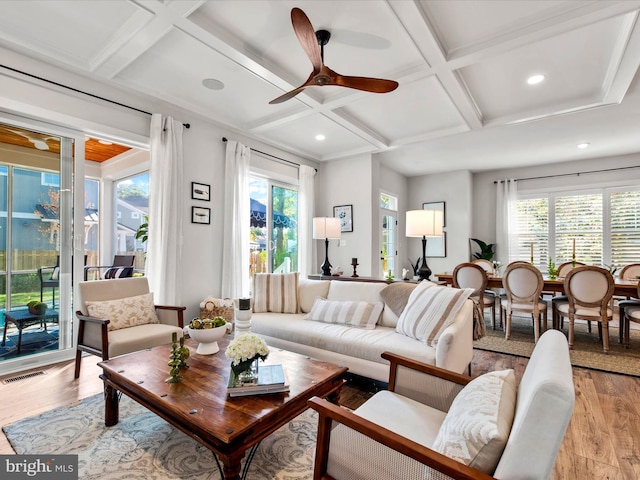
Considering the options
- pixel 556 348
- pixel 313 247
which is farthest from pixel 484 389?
pixel 313 247

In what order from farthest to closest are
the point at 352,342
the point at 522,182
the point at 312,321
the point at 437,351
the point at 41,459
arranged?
the point at 522,182 < the point at 312,321 < the point at 352,342 < the point at 437,351 < the point at 41,459

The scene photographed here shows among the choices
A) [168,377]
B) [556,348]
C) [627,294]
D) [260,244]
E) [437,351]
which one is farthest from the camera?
[260,244]

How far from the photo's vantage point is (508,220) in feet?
21.8

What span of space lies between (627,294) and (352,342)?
10.9ft

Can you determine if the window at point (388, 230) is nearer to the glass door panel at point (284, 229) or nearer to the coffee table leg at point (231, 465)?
the glass door panel at point (284, 229)

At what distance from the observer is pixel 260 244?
5.20 metres

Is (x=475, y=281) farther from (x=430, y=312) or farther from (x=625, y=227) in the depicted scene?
(x=625, y=227)

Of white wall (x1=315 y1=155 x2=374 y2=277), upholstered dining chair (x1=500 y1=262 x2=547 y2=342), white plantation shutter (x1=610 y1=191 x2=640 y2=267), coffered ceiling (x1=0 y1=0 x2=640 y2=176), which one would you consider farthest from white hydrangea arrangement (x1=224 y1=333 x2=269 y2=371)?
white plantation shutter (x1=610 y1=191 x2=640 y2=267)

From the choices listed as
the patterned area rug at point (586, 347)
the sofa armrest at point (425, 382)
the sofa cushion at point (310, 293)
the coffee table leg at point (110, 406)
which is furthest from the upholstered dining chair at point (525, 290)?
the coffee table leg at point (110, 406)

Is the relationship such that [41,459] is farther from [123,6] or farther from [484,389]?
[123,6]

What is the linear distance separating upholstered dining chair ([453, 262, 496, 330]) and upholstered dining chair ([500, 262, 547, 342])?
30cm

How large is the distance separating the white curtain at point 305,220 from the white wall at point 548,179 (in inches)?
149

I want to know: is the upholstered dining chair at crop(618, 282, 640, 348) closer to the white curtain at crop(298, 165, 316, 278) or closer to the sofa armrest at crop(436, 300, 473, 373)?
the sofa armrest at crop(436, 300, 473, 373)

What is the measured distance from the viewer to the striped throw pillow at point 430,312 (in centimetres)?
238
